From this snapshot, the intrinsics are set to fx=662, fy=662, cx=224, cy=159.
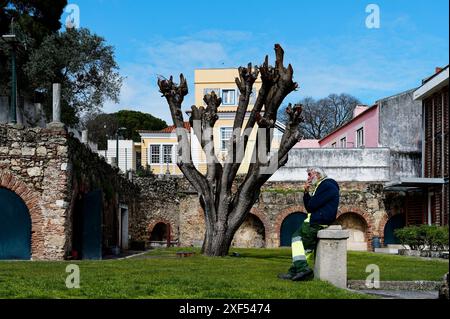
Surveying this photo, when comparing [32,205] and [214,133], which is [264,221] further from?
[32,205]

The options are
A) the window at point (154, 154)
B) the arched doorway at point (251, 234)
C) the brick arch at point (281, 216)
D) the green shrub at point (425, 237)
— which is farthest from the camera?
the window at point (154, 154)

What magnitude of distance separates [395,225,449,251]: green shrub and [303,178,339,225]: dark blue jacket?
14.5m

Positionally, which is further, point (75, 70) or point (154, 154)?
point (154, 154)

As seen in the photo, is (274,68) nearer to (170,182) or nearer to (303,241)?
(303,241)

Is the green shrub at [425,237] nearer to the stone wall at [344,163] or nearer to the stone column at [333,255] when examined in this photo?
the stone wall at [344,163]

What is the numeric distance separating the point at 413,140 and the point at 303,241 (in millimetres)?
31354

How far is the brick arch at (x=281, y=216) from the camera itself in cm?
3669

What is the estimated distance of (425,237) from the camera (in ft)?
80.9

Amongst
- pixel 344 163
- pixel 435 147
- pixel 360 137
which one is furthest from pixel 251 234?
pixel 435 147

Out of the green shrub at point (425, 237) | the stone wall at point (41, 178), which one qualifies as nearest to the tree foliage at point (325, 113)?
the green shrub at point (425, 237)

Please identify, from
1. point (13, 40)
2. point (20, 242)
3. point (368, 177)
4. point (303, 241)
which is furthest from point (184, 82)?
point (368, 177)

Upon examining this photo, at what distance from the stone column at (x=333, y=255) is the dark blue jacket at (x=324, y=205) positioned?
0.24 metres

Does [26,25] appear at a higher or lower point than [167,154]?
higher

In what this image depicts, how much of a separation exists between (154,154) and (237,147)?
3845 centimetres
